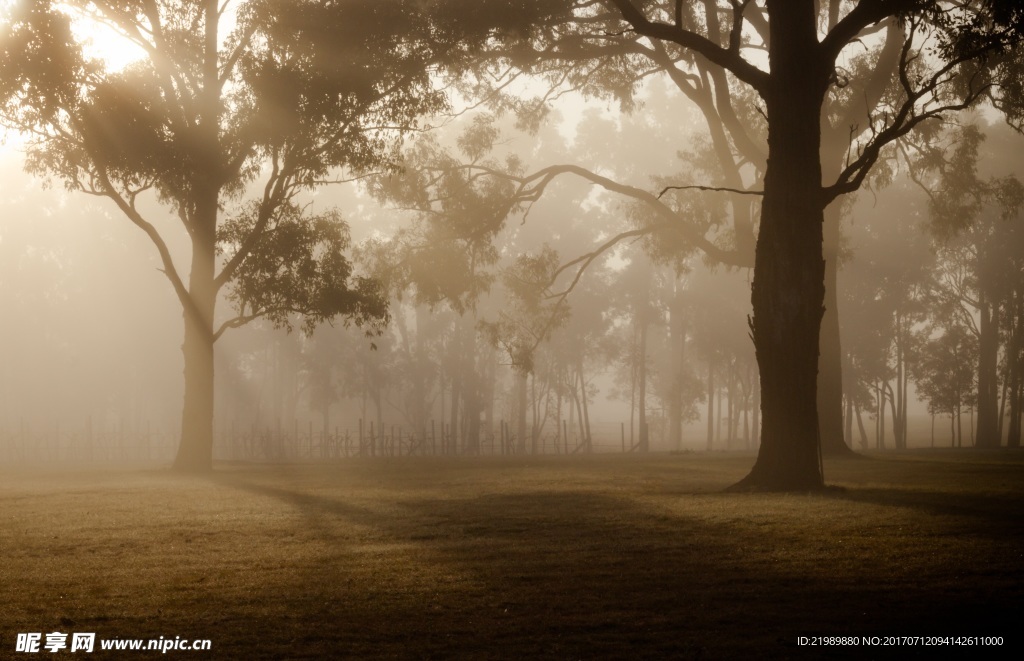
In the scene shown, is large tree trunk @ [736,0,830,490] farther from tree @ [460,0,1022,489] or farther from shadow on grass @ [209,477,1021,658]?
shadow on grass @ [209,477,1021,658]

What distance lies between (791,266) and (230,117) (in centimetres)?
1527

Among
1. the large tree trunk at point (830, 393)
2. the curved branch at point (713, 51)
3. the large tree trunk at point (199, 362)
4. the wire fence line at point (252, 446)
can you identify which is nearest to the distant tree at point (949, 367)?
the wire fence line at point (252, 446)

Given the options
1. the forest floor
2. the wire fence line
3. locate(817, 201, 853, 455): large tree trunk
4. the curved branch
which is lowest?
the wire fence line

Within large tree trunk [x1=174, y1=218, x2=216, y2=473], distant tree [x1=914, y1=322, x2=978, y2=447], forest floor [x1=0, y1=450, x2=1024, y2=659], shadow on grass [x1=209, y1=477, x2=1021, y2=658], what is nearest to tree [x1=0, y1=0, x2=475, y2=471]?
large tree trunk [x1=174, y1=218, x2=216, y2=473]

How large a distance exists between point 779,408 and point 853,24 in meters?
5.82

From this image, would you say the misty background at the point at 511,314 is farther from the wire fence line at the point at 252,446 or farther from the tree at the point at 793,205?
the tree at the point at 793,205

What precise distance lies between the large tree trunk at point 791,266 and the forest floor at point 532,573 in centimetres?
95

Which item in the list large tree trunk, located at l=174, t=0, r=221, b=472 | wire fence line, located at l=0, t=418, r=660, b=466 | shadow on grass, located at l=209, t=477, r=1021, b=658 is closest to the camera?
shadow on grass, located at l=209, t=477, r=1021, b=658

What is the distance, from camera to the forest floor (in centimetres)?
677

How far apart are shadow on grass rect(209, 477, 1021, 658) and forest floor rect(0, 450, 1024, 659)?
25mm

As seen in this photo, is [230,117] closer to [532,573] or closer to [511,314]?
[532,573]

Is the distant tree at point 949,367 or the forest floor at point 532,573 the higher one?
the distant tree at point 949,367

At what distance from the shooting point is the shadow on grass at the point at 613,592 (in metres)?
6.68

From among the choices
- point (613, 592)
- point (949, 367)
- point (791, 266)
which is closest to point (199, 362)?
point (791, 266)
